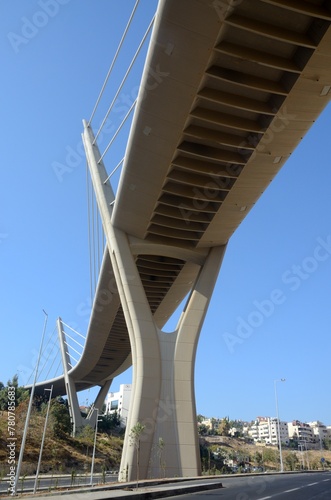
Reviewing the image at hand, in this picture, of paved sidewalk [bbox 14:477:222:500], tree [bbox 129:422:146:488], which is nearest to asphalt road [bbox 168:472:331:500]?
paved sidewalk [bbox 14:477:222:500]

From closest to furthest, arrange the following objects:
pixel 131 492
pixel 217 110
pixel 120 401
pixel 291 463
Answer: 1. pixel 131 492
2. pixel 217 110
3. pixel 291 463
4. pixel 120 401

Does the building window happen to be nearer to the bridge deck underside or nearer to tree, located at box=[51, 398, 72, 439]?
tree, located at box=[51, 398, 72, 439]

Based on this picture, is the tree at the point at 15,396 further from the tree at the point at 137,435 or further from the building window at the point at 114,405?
the building window at the point at 114,405

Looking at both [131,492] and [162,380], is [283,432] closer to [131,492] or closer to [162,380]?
[162,380]

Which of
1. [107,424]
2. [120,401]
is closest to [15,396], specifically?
[107,424]

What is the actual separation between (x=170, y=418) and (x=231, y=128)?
45.5 feet

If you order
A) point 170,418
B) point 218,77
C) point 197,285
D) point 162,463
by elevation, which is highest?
point 218,77

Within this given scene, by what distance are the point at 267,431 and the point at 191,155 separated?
179 m

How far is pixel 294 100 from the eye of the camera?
14.3m

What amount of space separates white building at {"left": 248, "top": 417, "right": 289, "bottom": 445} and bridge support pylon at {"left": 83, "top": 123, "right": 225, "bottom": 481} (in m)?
156

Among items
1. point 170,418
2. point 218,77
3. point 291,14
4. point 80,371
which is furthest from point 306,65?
point 80,371

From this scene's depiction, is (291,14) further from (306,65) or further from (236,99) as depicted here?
(236,99)

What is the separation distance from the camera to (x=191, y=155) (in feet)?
58.2

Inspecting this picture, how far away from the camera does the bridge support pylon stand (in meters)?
20.7
